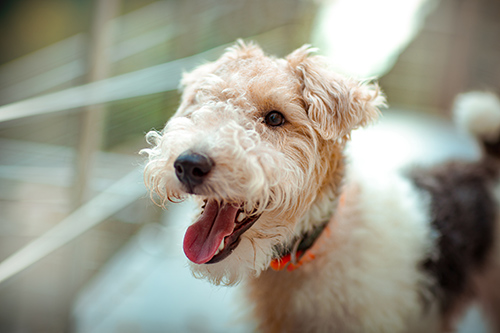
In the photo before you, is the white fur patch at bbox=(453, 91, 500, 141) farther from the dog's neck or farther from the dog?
the dog's neck

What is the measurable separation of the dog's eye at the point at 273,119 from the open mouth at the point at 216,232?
11.9 inches

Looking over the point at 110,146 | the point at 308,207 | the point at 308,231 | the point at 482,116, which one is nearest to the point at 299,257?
the point at 308,231

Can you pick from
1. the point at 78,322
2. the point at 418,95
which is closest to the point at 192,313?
the point at 78,322

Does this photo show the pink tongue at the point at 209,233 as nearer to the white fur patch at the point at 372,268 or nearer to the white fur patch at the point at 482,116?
the white fur patch at the point at 372,268

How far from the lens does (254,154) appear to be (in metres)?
1.03

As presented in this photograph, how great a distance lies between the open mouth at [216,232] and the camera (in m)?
1.08

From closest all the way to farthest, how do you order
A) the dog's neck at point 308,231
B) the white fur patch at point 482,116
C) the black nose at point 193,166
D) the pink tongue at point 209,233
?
1. the black nose at point 193,166
2. the pink tongue at point 209,233
3. the dog's neck at point 308,231
4. the white fur patch at point 482,116

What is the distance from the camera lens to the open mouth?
1.08 meters

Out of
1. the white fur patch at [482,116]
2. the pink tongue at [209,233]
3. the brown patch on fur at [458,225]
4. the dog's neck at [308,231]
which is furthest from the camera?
the white fur patch at [482,116]

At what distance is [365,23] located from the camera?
563 centimetres

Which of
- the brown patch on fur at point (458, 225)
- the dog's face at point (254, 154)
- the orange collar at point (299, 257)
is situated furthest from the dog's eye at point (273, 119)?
the brown patch on fur at point (458, 225)

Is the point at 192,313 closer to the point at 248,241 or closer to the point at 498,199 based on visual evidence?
the point at 248,241

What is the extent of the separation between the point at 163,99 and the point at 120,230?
4.01 ft

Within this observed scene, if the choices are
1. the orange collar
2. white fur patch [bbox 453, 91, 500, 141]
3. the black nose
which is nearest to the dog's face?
the black nose
